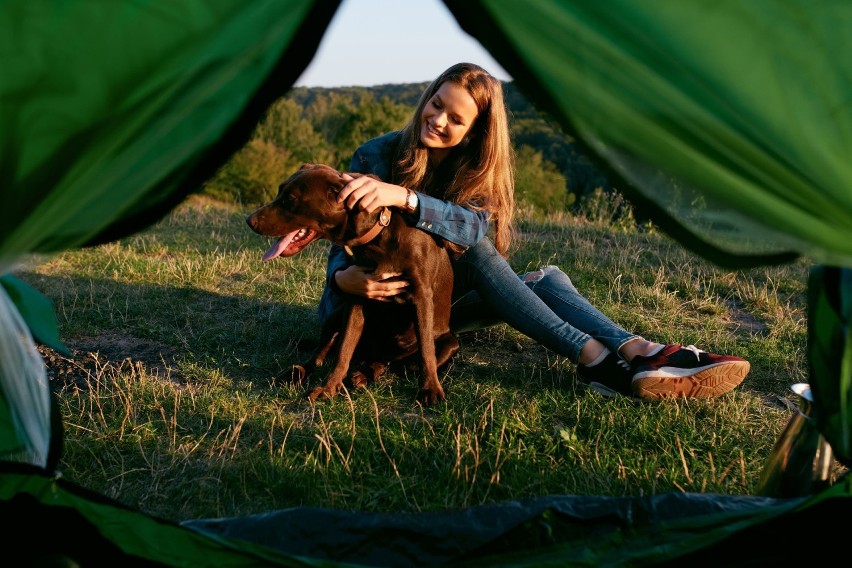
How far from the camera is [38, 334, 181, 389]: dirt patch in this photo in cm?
363

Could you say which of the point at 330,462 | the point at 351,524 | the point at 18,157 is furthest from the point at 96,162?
the point at 330,462

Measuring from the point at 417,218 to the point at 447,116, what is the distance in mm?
539

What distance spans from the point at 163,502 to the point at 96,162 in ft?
4.30

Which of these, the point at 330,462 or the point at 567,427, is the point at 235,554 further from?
the point at 567,427

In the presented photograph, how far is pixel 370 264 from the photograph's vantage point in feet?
12.1

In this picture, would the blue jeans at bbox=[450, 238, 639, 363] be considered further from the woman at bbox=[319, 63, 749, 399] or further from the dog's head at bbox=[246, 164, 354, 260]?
the dog's head at bbox=[246, 164, 354, 260]

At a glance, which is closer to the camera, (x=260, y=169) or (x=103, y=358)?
(x=103, y=358)

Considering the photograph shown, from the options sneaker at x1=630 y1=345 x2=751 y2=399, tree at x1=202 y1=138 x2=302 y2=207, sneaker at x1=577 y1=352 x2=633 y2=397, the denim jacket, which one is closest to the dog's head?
the denim jacket

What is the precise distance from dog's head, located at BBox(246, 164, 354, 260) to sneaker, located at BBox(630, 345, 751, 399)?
149cm

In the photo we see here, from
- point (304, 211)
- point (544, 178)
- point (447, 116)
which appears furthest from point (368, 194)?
point (544, 178)

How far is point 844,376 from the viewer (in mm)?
2012

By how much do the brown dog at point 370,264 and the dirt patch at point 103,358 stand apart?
731mm

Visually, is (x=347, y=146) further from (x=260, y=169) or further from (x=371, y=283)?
(x=371, y=283)

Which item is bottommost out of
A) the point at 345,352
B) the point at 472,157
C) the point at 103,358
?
the point at 103,358
